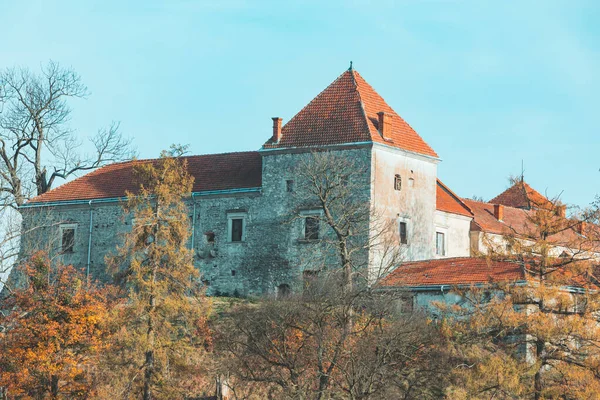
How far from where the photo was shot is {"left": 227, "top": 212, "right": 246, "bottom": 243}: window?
4231cm

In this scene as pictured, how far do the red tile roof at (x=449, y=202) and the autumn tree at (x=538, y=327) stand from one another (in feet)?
59.4

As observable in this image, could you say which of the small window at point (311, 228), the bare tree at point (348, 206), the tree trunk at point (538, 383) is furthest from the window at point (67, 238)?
the tree trunk at point (538, 383)

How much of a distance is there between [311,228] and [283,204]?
1480 millimetres

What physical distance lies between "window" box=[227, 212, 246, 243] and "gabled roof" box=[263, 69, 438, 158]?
2982 mm

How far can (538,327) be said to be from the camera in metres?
25.3

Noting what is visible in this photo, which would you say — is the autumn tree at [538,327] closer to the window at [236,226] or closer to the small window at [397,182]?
the small window at [397,182]

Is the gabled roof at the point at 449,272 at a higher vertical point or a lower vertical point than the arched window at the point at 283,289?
higher

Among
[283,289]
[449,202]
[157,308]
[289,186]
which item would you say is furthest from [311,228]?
[157,308]

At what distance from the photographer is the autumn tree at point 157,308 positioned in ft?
100

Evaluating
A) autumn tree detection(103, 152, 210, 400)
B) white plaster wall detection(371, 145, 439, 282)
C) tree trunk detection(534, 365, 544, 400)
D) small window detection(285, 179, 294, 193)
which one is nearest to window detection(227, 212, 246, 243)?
small window detection(285, 179, 294, 193)

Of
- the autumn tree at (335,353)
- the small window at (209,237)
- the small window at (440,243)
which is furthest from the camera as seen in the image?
the small window at (440,243)

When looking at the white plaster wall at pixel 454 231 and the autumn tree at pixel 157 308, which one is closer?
the autumn tree at pixel 157 308

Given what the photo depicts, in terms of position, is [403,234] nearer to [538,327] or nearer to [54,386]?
[54,386]

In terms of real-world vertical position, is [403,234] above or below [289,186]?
below
